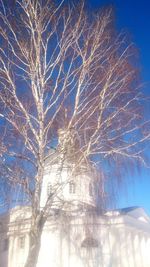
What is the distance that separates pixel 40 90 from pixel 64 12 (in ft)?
9.69

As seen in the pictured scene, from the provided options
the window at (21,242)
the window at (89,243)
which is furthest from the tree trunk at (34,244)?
the window at (21,242)

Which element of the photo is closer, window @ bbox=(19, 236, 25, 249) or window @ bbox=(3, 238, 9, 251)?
window @ bbox=(19, 236, 25, 249)

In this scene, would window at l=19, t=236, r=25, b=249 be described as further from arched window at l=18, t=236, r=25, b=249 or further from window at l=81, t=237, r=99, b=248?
A: window at l=81, t=237, r=99, b=248

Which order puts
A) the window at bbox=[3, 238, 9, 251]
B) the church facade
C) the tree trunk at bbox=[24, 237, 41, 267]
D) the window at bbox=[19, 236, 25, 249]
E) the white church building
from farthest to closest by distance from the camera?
the window at bbox=[3, 238, 9, 251] → the window at bbox=[19, 236, 25, 249] → the church facade → the white church building → the tree trunk at bbox=[24, 237, 41, 267]

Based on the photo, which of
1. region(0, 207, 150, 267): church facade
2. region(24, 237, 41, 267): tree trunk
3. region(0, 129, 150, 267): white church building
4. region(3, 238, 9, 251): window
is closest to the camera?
region(24, 237, 41, 267): tree trunk

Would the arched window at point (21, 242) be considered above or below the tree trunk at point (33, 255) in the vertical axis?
below

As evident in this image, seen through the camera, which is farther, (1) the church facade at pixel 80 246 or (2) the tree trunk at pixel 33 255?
(1) the church facade at pixel 80 246

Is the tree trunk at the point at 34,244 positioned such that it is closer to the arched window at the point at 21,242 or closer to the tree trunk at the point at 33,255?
the tree trunk at the point at 33,255

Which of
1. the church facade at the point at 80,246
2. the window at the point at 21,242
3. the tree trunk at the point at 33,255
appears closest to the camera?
the tree trunk at the point at 33,255

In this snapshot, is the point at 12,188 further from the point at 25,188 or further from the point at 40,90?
the point at 40,90

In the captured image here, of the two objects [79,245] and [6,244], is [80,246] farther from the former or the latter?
[6,244]

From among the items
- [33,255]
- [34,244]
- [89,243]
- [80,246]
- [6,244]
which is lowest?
[6,244]

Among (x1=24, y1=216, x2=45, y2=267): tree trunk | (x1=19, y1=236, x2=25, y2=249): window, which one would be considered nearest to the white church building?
(x1=19, y1=236, x2=25, y2=249): window

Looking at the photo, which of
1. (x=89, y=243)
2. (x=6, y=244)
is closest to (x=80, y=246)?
(x=89, y=243)
